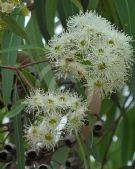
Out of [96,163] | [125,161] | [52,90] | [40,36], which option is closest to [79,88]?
[52,90]

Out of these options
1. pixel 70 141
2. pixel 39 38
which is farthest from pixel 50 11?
pixel 70 141

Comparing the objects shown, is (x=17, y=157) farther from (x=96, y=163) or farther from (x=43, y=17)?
(x=43, y=17)

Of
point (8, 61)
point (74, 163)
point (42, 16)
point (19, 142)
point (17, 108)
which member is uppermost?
point (42, 16)

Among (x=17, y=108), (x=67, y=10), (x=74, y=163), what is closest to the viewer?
(x=17, y=108)

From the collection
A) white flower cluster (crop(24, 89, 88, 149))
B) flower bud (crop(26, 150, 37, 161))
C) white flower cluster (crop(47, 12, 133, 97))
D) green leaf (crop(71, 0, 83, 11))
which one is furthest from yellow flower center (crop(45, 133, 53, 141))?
green leaf (crop(71, 0, 83, 11))

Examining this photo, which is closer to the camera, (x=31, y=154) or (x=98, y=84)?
(x=98, y=84)

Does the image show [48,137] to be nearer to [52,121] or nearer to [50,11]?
[52,121]

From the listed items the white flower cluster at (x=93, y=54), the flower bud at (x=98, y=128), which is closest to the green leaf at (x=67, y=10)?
the white flower cluster at (x=93, y=54)

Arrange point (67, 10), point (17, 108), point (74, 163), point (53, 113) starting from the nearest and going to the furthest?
point (53, 113)
point (17, 108)
point (67, 10)
point (74, 163)
